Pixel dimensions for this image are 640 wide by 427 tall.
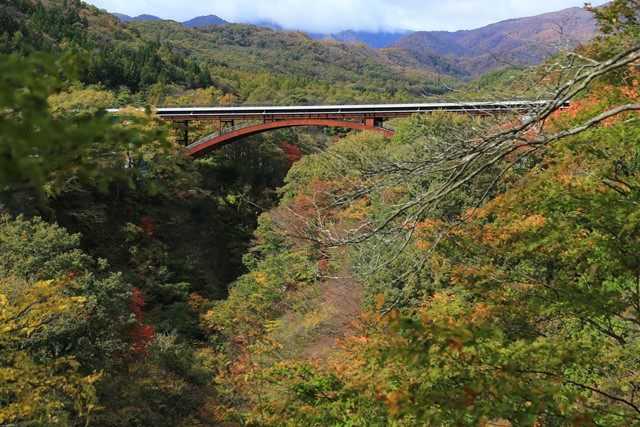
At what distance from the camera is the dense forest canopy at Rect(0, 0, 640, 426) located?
7.64ft

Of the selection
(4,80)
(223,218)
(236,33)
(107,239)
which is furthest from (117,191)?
(236,33)

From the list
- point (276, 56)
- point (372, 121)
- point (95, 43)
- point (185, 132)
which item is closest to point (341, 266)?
point (372, 121)

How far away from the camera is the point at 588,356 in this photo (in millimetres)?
3537

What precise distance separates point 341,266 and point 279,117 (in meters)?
20.8

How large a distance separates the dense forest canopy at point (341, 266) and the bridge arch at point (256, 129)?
166 centimetres

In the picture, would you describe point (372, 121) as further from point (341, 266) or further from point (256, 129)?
point (341, 266)

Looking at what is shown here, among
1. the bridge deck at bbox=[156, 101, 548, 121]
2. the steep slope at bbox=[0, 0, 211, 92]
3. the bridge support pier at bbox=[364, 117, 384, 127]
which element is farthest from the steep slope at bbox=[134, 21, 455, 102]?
the bridge support pier at bbox=[364, 117, 384, 127]

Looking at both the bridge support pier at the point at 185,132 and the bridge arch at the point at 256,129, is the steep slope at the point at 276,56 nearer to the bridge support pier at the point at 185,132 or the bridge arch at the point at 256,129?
the bridge support pier at the point at 185,132

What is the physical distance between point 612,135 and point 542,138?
130cm

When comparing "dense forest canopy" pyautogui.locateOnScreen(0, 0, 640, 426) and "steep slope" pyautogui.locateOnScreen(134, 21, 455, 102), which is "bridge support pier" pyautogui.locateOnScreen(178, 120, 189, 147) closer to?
"dense forest canopy" pyautogui.locateOnScreen(0, 0, 640, 426)

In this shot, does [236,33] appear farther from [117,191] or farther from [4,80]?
[4,80]

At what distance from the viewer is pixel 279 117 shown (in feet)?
88.7

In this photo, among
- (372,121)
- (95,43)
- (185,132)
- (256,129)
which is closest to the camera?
(372,121)

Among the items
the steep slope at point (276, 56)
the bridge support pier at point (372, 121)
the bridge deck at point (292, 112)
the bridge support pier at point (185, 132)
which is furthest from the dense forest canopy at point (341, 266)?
the steep slope at point (276, 56)
